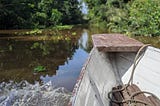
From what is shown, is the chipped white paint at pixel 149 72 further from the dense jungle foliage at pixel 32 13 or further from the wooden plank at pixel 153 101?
the dense jungle foliage at pixel 32 13

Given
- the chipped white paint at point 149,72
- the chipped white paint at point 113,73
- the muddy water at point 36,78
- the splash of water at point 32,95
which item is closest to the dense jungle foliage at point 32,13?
the muddy water at point 36,78

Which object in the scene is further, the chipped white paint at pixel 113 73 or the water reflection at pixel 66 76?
the water reflection at pixel 66 76

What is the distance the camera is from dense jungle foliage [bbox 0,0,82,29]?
111 ft

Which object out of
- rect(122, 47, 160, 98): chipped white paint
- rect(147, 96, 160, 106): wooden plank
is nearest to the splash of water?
rect(122, 47, 160, 98): chipped white paint

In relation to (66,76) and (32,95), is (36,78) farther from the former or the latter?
(32,95)

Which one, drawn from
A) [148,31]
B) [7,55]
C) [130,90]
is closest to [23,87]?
[130,90]

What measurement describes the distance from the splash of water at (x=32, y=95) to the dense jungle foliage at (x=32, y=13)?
24.5m

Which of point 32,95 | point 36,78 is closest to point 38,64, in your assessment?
point 36,78

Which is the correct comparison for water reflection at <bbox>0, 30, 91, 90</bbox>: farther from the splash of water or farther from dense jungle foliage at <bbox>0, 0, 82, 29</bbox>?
dense jungle foliage at <bbox>0, 0, 82, 29</bbox>

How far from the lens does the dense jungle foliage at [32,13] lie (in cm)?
3381

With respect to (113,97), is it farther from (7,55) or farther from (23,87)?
(7,55)

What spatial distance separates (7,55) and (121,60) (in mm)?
8903

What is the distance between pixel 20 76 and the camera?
9.35 meters

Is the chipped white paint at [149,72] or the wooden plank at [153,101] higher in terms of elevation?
the chipped white paint at [149,72]
